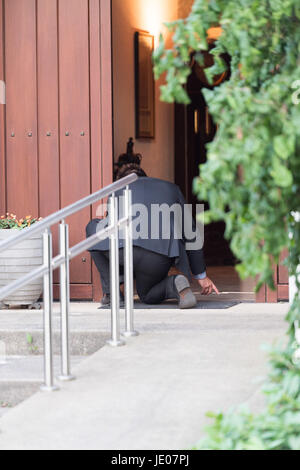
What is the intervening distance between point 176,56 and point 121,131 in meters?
5.27

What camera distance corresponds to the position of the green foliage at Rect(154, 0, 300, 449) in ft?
6.98

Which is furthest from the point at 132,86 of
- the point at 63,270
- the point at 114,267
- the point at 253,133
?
the point at 253,133

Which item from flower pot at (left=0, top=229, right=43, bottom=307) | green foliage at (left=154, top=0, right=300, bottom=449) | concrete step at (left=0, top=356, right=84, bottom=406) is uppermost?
green foliage at (left=154, top=0, right=300, bottom=449)

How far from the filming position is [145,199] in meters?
5.27

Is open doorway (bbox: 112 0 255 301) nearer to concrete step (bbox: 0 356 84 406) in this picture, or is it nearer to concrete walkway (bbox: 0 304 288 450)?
concrete walkway (bbox: 0 304 288 450)

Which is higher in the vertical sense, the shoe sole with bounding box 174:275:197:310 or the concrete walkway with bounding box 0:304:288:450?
the shoe sole with bounding box 174:275:197:310

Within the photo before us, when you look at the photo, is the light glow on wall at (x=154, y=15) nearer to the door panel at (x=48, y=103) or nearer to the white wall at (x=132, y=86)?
the white wall at (x=132, y=86)

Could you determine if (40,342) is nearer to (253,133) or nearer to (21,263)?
(21,263)

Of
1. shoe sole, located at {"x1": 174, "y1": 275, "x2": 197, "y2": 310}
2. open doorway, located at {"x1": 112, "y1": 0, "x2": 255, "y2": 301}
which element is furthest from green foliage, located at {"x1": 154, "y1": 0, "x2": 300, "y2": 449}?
open doorway, located at {"x1": 112, "y1": 0, "x2": 255, "y2": 301}

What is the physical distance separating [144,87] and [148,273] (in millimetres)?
3119

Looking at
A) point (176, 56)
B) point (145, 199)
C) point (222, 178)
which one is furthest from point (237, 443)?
point (145, 199)

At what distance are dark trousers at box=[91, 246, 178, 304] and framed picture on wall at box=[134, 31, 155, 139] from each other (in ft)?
8.86

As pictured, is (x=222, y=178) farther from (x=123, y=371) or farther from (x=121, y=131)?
(x=121, y=131)

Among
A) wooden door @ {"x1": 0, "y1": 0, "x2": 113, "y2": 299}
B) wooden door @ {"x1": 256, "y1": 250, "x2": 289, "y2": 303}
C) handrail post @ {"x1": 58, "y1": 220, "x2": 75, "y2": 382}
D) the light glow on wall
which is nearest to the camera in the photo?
handrail post @ {"x1": 58, "y1": 220, "x2": 75, "y2": 382}
